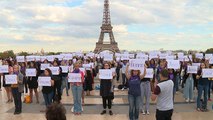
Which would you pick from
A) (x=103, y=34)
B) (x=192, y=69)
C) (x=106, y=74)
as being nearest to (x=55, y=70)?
(x=106, y=74)

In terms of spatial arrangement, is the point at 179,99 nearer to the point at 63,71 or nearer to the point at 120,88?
the point at 120,88

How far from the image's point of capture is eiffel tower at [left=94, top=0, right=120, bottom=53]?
290 feet

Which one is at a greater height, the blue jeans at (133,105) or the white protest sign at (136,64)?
the white protest sign at (136,64)

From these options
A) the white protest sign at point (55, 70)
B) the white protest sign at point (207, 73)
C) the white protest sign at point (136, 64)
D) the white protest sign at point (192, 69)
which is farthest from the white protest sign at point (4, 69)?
the white protest sign at point (207, 73)

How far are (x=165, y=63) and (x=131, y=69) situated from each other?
3819mm

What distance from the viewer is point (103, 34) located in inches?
3578

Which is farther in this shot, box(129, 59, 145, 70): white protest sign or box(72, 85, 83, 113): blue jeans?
box(72, 85, 83, 113): blue jeans

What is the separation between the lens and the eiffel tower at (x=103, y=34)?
88.2 meters

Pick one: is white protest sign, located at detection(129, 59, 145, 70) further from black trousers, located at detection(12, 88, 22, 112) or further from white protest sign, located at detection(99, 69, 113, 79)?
black trousers, located at detection(12, 88, 22, 112)

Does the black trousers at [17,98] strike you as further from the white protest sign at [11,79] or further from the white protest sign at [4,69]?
the white protest sign at [4,69]

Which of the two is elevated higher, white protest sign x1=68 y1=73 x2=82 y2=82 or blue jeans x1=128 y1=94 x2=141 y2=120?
white protest sign x1=68 y1=73 x2=82 y2=82

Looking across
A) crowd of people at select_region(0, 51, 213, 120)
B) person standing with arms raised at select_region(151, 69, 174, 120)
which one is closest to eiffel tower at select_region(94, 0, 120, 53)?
crowd of people at select_region(0, 51, 213, 120)

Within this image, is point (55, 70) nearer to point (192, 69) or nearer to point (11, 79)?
point (11, 79)

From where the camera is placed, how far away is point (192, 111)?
12.8m
